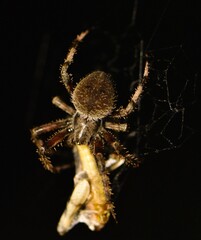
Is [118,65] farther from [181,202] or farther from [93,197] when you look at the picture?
[93,197]

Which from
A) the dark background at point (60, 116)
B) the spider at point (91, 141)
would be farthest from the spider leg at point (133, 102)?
the dark background at point (60, 116)

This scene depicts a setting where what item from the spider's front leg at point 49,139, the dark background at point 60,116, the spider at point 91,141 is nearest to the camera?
the spider at point 91,141

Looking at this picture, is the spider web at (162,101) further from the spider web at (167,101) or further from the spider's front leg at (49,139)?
the spider's front leg at (49,139)

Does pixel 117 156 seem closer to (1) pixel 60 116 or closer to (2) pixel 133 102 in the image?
(2) pixel 133 102

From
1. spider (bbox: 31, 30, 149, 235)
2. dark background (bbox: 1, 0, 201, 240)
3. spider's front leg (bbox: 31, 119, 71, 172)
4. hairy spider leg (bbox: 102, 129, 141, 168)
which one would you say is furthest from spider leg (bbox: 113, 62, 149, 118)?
dark background (bbox: 1, 0, 201, 240)

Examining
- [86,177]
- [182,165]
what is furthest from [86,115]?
[182,165]

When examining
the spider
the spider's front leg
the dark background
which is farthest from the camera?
the dark background

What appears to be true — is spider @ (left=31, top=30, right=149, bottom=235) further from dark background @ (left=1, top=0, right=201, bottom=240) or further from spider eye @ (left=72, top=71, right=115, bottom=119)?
dark background @ (left=1, top=0, right=201, bottom=240)

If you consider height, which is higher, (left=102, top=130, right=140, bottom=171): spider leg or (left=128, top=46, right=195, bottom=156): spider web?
(left=128, top=46, right=195, bottom=156): spider web
